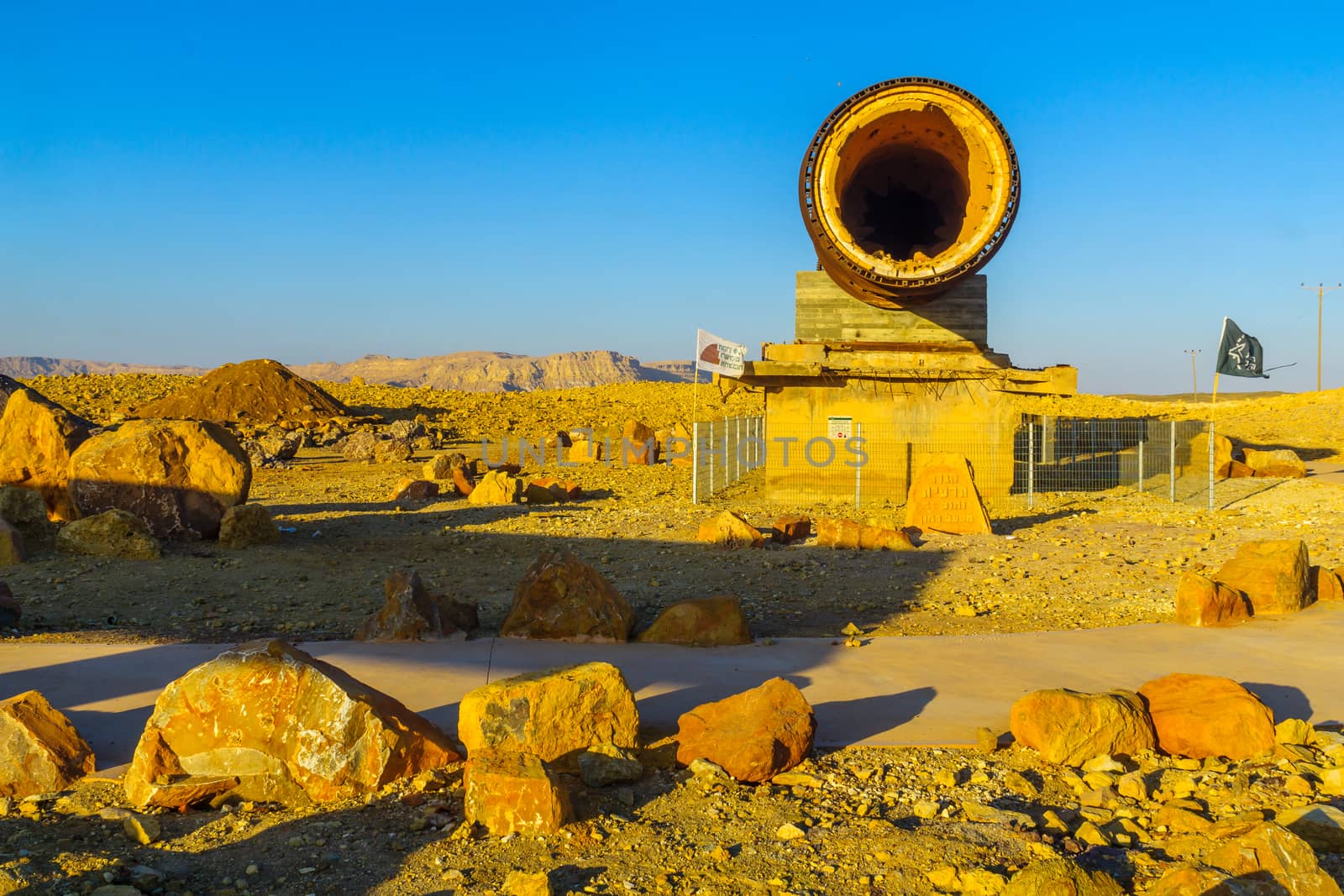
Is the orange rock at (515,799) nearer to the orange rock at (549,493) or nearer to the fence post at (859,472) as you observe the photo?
the orange rock at (549,493)

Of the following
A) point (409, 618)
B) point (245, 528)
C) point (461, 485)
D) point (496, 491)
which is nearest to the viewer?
point (409, 618)

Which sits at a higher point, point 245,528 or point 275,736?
point 245,528

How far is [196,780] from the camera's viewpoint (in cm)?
407

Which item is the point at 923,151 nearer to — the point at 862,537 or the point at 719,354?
the point at 719,354

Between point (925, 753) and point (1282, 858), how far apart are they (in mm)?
1615

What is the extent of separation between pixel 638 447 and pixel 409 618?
61.0 feet

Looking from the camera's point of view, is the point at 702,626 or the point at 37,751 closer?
the point at 37,751

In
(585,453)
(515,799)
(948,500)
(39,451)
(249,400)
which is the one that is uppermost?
(249,400)

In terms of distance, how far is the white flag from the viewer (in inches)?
626

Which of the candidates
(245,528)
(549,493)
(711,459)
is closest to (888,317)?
(711,459)

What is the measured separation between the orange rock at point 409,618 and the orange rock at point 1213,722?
170 inches

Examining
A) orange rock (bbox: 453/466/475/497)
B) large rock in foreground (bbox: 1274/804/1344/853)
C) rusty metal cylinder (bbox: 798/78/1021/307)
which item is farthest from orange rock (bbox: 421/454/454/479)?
large rock in foreground (bbox: 1274/804/1344/853)

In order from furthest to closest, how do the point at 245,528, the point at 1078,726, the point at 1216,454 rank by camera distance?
the point at 1216,454 → the point at 245,528 → the point at 1078,726

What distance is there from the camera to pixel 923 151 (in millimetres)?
16219
